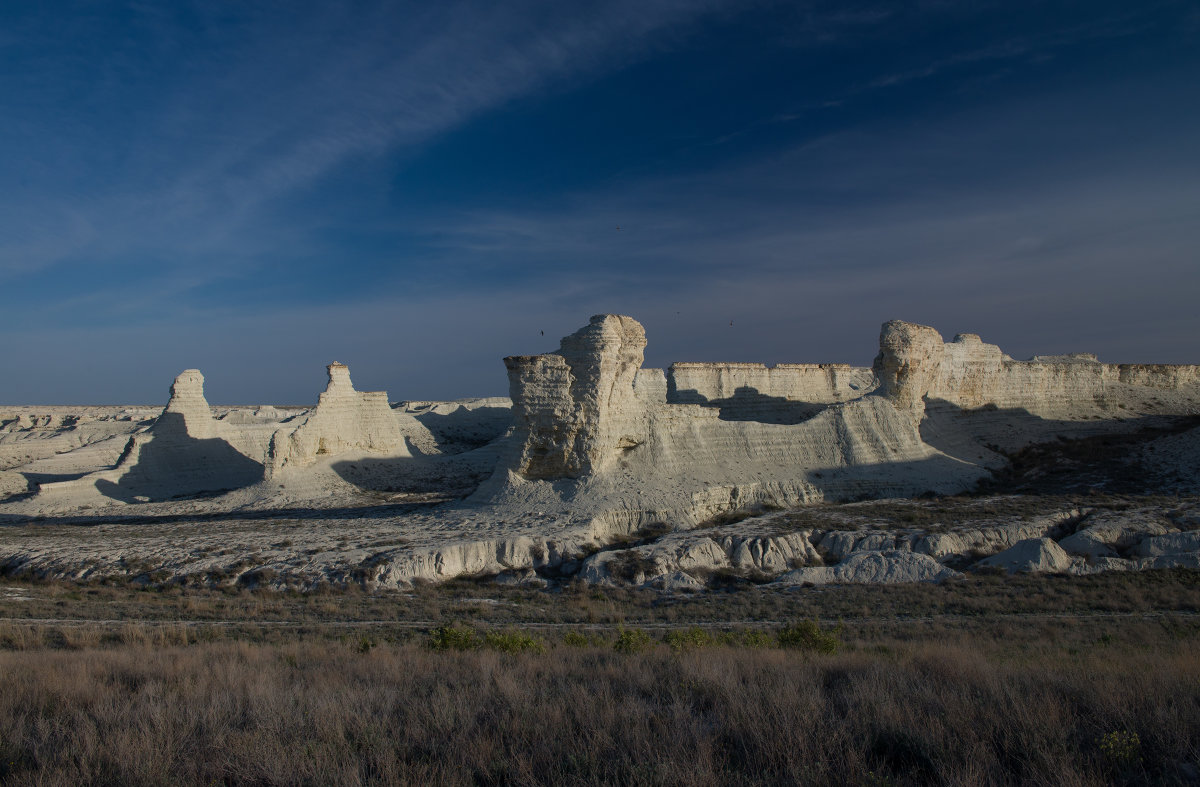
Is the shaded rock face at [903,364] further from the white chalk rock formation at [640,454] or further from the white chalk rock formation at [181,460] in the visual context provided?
the white chalk rock formation at [181,460]

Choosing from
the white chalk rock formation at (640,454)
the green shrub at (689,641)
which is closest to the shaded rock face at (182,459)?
the white chalk rock formation at (640,454)

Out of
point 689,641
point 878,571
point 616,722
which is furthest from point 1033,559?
point 616,722

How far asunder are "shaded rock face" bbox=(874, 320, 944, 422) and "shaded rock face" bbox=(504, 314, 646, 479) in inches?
482

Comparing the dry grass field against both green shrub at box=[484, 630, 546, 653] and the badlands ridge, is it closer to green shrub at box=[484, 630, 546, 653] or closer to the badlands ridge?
green shrub at box=[484, 630, 546, 653]

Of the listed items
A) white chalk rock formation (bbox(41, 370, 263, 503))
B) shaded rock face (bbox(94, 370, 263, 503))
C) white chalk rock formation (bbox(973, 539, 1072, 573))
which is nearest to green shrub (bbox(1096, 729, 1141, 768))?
white chalk rock formation (bbox(973, 539, 1072, 573))

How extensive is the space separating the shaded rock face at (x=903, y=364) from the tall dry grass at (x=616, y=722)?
22.3m

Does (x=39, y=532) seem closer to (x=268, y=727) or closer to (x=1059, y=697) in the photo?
(x=268, y=727)

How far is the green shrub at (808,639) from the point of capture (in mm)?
8664

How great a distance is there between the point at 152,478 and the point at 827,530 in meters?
31.2

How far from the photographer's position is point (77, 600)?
46.9 ft

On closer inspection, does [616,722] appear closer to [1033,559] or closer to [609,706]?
[609,706]

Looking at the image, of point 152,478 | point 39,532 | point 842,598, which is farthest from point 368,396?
point 842,598

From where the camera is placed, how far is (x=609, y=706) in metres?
5.48

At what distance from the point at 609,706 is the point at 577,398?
55.6 feet
